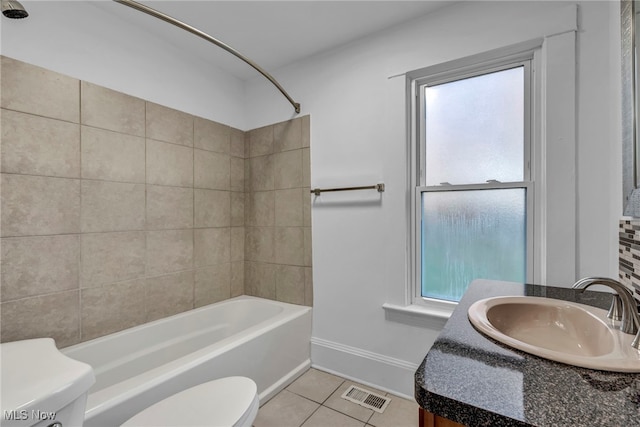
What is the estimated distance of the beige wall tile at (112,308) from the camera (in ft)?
5.49

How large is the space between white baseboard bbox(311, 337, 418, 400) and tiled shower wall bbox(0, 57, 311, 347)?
43 cm

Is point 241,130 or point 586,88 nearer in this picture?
point 586,88

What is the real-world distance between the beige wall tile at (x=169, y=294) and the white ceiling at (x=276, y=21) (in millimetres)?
1733

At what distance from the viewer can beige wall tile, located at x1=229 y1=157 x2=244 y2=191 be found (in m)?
2.57

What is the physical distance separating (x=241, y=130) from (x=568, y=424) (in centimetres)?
273

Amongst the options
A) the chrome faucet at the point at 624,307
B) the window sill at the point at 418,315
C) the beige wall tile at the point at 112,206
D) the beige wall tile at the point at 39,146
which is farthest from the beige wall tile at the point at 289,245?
the chrome faucet at the point at 624,307

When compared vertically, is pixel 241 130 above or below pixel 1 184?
above

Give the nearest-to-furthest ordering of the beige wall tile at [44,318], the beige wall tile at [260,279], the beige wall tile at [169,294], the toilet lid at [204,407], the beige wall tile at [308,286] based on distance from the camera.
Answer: the toilet lid at [204,407] < the beige wall tile at [44,318] < the beige wall tile at [169,294] < the beige wall tile at [308,286] < the beige wall tile at [260,279]

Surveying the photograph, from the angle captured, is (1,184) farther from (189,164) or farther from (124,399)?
(124,399)

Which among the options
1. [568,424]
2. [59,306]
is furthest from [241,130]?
[568,424]

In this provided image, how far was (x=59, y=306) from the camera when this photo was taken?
1.57 m

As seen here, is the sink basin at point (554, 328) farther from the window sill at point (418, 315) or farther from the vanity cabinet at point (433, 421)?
the window sill at point (418, 315)

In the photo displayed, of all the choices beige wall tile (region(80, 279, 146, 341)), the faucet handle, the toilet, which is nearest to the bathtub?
beige wall tile (region(80, 279, 146, 341))

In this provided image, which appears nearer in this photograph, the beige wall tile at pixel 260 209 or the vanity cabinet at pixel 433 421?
the vanity cabinet at pixel 433 421
